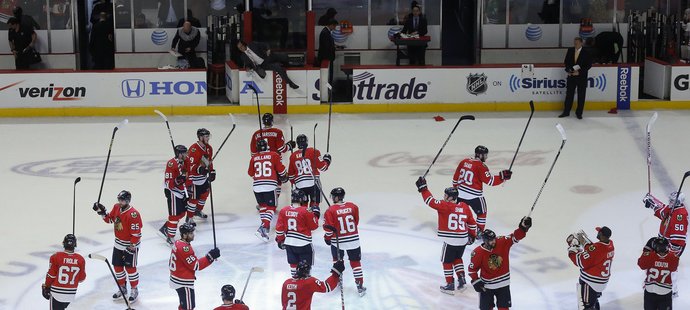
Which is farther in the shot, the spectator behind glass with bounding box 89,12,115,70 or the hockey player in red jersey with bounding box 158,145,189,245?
the spectator behind glass with bounding box 89,12,115,70

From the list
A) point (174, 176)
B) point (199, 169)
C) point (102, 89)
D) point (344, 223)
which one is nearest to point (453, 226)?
point (344, 223)

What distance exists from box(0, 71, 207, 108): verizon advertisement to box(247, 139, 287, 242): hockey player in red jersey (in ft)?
23.7

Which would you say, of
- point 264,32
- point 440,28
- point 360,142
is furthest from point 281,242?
point 440,28

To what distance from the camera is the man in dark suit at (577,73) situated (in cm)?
1838

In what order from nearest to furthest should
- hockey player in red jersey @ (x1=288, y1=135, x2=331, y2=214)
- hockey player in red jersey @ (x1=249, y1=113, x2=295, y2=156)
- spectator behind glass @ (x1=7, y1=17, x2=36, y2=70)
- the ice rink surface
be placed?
the ice rink surface, hockey player in red jersey @ (x1=288, y1=135, x2=331, y2=214), hockey player in red jersey @ (x1=249, y1=113, x2=295, y2=156), spectator behind glass @ (x1=7, y1=17, x2=36, y2=70)

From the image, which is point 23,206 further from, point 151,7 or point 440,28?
point 440,28

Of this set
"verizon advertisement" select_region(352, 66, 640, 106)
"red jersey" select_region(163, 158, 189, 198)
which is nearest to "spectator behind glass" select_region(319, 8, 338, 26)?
"verizon advertisement" select_region(352, 66, 640, 106)

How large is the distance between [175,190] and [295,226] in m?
2.22

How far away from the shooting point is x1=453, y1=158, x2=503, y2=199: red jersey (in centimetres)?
1143

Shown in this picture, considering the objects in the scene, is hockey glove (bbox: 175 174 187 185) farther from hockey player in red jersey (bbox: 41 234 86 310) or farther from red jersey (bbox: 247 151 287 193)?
hockey player in red jersey (bbox: 41 234 86 310)

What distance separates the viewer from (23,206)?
43.5 ft

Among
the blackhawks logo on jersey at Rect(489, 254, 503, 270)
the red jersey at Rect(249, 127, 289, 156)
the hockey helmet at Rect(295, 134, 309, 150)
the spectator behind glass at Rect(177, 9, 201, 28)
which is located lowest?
the blackhawks logo on jersey at Rect(489, 254, 503, 270)

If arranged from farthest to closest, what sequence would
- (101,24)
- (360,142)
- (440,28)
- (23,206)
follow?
(440,28) < (101,24) < (360,142) < (23,206)

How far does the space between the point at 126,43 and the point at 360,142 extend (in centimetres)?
674
